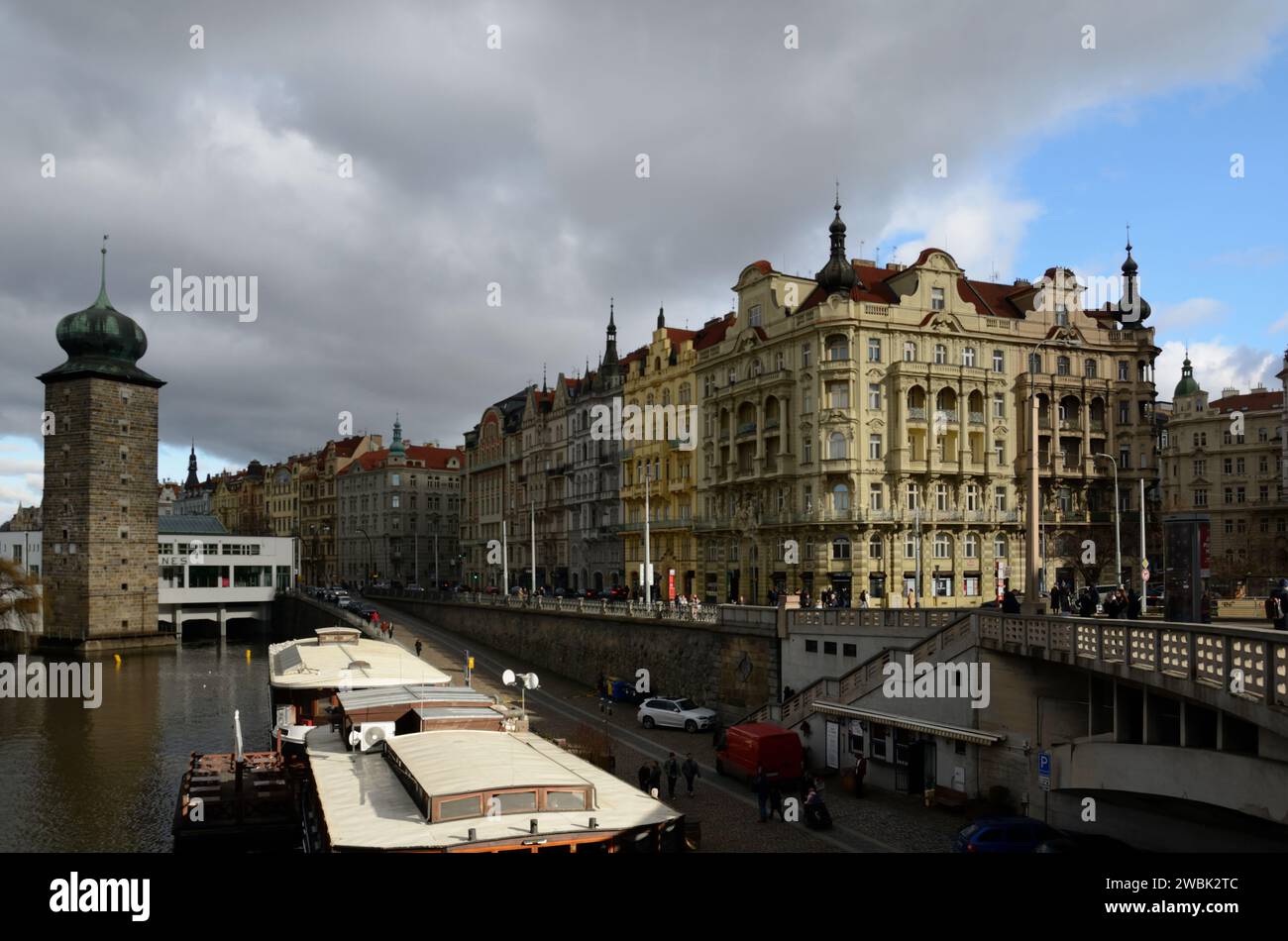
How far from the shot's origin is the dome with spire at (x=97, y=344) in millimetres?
90062

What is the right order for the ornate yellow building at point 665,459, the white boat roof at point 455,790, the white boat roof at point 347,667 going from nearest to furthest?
the white boat roof at point 455,790
the white boat roof at point 347,667
the ornate yellow building at point 665,459

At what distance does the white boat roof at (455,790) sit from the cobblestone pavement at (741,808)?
7.35 metres

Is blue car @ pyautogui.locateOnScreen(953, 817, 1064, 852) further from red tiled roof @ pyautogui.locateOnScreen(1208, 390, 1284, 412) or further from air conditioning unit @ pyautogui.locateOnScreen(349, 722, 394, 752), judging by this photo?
red tiled roof @ pyautogui.locateOnScreen(1208, 390, 1284, 412)

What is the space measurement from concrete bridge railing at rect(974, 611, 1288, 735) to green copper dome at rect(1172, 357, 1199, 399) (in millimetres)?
91486

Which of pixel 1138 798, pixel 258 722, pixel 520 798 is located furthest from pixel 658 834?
pixel 258 722

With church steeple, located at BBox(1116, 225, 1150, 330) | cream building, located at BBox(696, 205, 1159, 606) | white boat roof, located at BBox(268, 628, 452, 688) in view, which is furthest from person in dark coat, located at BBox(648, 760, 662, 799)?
church steeple, located at BBox(1116, 225, 1150, 330)

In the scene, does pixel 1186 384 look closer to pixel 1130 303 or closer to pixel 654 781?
pixel 1130 303

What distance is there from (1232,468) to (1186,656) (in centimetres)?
8820

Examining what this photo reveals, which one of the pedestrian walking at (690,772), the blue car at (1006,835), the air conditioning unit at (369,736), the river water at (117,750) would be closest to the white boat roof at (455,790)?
the air conditioning unit at (369,736)

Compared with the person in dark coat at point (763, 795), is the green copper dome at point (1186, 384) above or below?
above

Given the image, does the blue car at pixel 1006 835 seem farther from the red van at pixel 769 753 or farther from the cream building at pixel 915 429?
the cream building at pixel 915 429

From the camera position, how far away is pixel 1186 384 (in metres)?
106

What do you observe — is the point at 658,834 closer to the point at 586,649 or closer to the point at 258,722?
the point at 258,722
